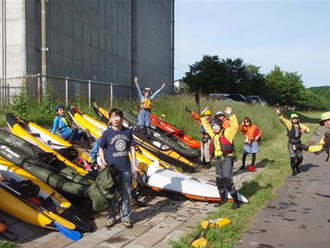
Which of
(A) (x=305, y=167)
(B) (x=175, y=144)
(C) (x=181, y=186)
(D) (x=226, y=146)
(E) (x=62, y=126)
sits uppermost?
(E) (x=62, y=126)

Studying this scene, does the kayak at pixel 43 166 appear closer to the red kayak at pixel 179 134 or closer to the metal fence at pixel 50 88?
the metal fence at pixel 50 88

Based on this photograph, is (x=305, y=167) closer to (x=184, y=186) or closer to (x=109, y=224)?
(x=184, y=186)

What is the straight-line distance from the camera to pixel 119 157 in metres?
6.48

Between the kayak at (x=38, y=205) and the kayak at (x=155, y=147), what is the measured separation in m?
4.99

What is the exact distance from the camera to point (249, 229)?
6.49 meters

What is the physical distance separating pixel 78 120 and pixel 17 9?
4.67 meters

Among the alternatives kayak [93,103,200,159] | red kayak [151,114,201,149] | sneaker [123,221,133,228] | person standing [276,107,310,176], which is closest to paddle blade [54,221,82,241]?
sneaker [123,221,133,228]

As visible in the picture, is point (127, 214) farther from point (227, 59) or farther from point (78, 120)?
point (227, 59)

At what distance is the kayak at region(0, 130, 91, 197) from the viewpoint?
7250 millimetres

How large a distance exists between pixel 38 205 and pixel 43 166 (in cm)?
133

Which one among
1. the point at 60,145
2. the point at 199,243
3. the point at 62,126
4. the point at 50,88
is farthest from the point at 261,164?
the point at 199,243

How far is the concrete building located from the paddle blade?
9168mm

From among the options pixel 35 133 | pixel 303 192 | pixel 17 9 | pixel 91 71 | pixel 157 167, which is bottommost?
pixel 303 192

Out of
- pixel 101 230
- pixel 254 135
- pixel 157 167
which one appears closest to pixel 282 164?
pixel 254 135
